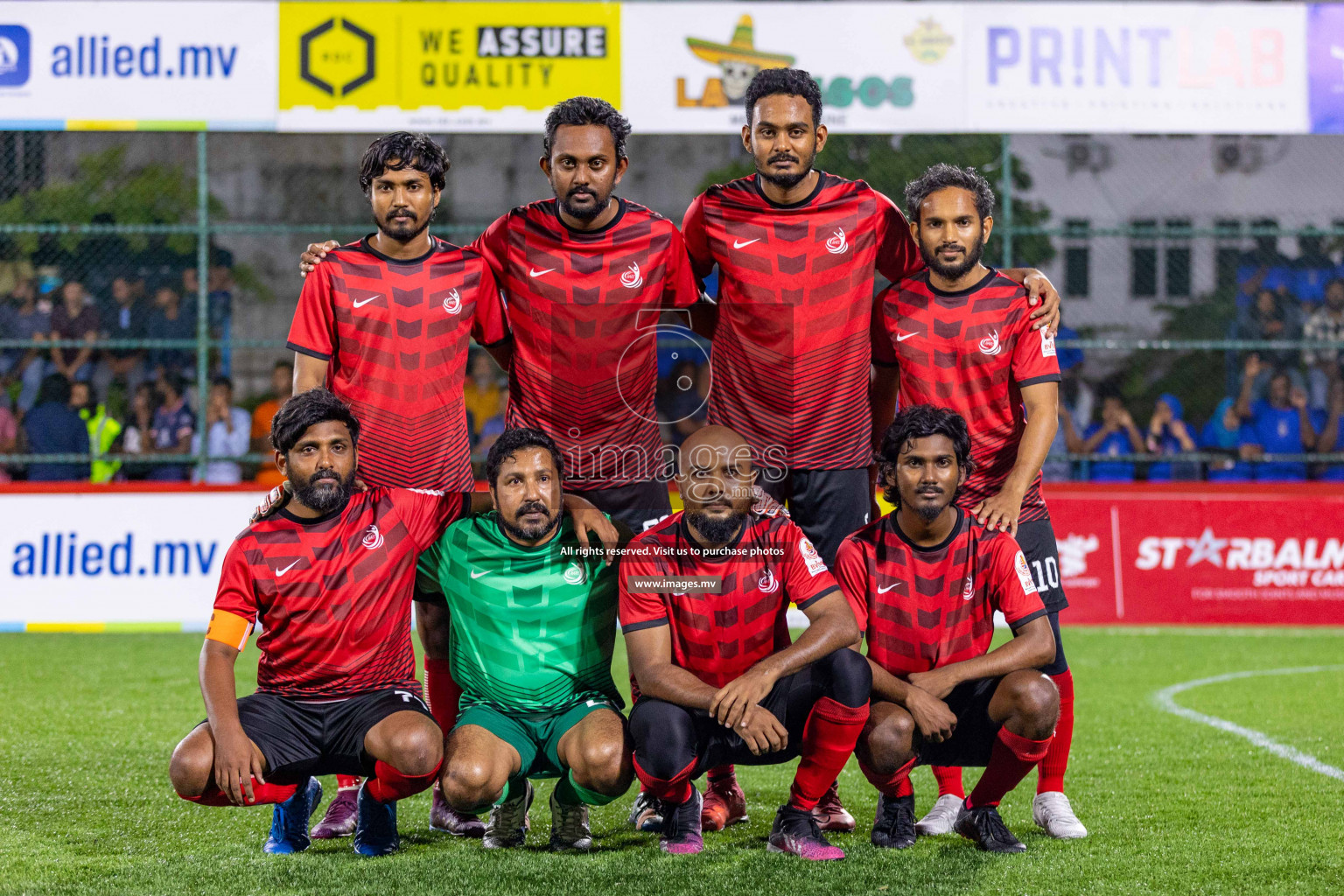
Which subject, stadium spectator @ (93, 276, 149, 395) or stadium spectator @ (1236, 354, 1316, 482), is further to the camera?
stadium spectator @ (93, 276, 149, 395)

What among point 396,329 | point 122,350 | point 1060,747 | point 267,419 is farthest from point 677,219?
point 1060,747

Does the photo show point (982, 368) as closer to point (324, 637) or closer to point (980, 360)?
point (980, 360)

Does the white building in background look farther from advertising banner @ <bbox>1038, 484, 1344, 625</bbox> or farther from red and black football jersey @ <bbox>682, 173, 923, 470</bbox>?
red and black football jersey @ <bbox>682, 173, 923, 470</bbox>

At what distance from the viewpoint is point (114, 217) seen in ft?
44.3

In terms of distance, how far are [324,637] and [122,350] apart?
26.7 feet

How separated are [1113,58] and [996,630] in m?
4.29

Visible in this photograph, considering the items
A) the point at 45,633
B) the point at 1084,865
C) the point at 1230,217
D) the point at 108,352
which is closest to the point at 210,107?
the point at 108,352

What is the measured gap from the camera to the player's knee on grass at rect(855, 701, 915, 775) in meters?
3.74

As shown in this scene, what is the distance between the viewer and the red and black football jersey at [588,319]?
4.32 meters

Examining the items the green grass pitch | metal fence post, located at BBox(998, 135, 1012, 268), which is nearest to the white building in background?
metal fence post, located at BBox(998, 135, 1012, 268)

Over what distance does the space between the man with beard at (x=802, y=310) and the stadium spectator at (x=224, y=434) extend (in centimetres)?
669

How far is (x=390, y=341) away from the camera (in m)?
4.23

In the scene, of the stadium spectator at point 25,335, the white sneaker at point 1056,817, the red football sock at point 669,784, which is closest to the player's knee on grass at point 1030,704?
the white sneaker at point 1056,817

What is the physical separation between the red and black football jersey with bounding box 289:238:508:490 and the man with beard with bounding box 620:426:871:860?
0.86 metres
